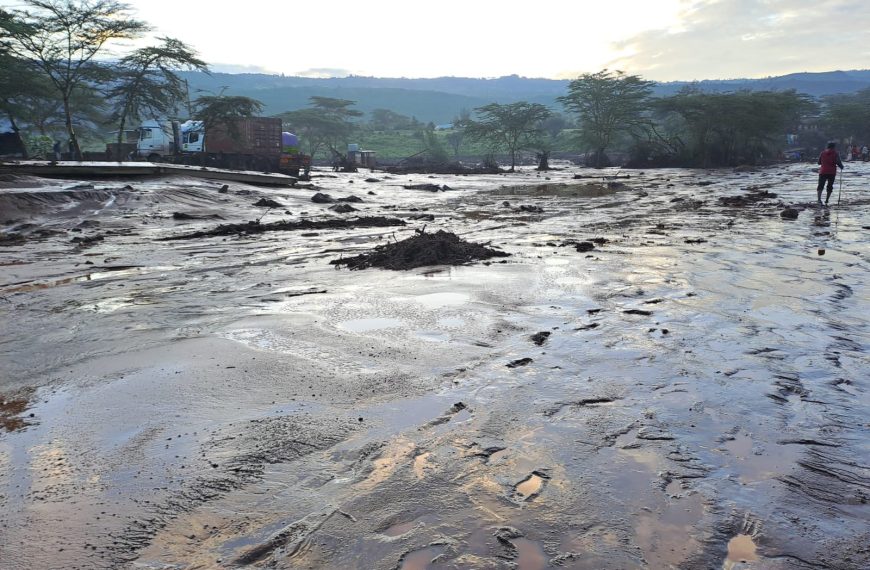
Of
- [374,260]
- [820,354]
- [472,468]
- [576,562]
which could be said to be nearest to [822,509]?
[576,562]

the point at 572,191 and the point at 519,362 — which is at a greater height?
the point at 572,191

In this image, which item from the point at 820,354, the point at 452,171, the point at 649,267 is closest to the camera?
the point at 820,354

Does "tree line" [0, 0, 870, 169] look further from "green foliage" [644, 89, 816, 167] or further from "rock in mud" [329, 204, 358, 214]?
"rock in mud" [329, 204, 358, 214]

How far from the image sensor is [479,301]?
591cm

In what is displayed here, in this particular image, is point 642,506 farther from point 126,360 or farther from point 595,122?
point 595,122

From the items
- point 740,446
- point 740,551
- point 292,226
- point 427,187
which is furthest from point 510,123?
point 740,551

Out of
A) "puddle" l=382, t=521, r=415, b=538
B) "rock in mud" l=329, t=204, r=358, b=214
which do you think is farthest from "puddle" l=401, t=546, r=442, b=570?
"rock in mud" l=329, t=204, r=358, b=214

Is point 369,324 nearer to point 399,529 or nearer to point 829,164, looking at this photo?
point 399,529

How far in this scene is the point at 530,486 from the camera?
2631 mm

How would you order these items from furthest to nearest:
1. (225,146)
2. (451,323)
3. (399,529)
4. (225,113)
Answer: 1. (225,146)
2. (225,113)
3. (451,323)
4. (399,529)

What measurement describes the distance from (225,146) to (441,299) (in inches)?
1215

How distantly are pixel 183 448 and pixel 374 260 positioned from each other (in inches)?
206

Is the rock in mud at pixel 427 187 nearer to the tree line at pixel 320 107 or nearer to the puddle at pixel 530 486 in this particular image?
the tree line at pixel 320 107

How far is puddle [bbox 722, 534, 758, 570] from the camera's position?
2.13 meters
